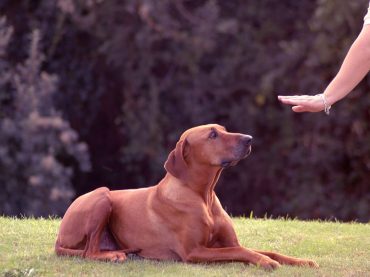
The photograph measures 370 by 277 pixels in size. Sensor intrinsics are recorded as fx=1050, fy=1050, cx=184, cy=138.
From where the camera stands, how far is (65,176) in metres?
15.9

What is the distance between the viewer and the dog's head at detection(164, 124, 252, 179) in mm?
7473

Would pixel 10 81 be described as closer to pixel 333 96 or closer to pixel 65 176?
pixel 65 176

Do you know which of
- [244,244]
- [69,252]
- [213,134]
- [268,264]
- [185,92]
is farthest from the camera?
[185,92]

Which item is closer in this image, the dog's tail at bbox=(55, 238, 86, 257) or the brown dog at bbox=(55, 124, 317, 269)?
the brown dog at bbox=(55, 124, 317, 269)

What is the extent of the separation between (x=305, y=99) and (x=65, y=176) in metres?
9.38

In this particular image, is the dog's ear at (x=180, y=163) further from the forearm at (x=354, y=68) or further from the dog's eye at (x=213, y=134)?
the forearm at (x=354, y=68)

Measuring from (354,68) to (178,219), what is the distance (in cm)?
165

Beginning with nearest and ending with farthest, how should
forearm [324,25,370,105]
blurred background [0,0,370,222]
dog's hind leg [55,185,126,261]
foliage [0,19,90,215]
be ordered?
1. forearm [324,25,370,105]
2. dog's hind leg [55,185,126,261]
3. foliage [0,19,90,215]
4. blurred background [0,0,370,222]

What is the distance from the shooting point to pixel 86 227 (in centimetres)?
769

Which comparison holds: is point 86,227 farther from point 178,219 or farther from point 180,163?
point 180,163

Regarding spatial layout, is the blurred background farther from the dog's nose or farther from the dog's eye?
the dog's nose

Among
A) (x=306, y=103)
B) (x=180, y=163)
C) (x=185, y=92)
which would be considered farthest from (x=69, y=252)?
(x=185, y=92)

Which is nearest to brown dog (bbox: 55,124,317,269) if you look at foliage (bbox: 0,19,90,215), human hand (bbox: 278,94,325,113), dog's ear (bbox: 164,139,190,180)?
dog's ear (bbox: 164,139,190,180)

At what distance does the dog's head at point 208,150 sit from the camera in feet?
24.5
